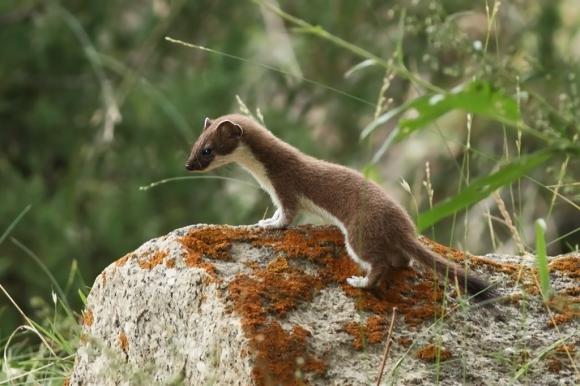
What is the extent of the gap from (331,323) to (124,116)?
21.8 ft

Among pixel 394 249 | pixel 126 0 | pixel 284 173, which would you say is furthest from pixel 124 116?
pixel 394 249

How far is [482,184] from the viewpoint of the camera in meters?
2.89

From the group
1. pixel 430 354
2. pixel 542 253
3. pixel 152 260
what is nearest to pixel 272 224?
pixel 152 260

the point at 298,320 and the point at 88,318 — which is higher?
the point at 298,320

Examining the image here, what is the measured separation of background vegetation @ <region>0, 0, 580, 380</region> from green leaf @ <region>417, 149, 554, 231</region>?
559 cm

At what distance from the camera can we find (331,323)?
3.46m

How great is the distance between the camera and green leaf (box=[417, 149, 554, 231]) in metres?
2.82

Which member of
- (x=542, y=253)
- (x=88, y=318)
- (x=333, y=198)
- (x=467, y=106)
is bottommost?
(x=88, y=318)

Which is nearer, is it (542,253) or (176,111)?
(542,253)


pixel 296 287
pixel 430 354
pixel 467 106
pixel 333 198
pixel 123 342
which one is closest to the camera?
pixel 467 106

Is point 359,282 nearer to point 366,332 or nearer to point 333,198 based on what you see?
point 366,332

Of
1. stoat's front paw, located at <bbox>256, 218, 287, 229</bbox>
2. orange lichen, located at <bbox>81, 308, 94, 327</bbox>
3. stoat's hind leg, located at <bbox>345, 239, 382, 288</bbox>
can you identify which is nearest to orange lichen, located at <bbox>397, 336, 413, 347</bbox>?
stoat's hind leg, located at <bbox>345, 239, 382, 288</bbox>

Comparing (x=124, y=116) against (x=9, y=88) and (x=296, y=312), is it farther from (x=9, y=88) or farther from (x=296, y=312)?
(x=296, y=312)

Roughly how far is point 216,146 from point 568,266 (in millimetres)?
1365
